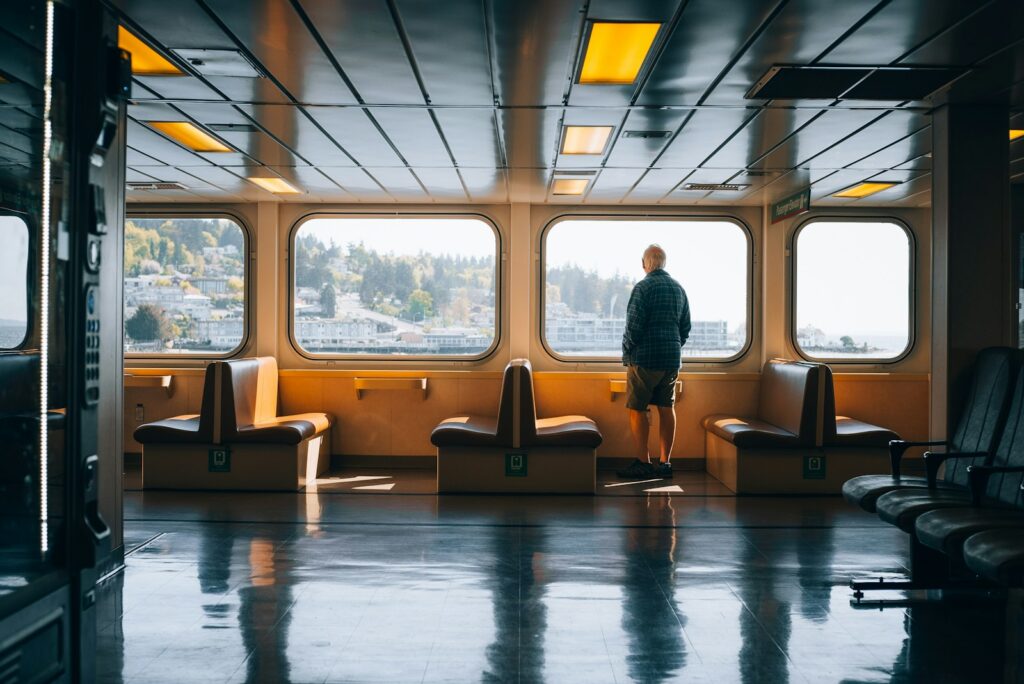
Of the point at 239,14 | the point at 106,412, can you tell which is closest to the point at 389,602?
the point at 106,412

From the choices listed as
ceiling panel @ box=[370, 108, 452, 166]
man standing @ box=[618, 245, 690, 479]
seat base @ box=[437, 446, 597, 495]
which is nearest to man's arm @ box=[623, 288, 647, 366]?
man standing @ box=[618, 245, 690, 479]

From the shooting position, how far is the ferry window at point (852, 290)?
8789 mm

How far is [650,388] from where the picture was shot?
7465 mm

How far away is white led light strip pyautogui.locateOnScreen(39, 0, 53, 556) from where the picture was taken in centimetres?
211

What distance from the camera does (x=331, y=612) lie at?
12.5 feet

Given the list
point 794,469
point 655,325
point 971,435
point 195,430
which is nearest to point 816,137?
point 971,435

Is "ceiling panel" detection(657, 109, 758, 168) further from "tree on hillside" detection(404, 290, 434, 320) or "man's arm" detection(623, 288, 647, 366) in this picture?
"tree on hillside" detection(404, 290, 434, 320)

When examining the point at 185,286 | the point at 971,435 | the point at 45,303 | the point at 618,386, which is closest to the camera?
the point at 45,303

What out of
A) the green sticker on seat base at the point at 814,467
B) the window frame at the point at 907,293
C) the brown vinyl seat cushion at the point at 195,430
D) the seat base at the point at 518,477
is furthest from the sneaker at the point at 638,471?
the brown vinyl seat cushion at the point at 195,430

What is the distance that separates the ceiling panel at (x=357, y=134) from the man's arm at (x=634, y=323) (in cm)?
244

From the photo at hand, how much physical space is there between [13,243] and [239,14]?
170 cm

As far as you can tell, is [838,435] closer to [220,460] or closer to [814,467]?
[814,467]

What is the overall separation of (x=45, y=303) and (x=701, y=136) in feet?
14.5

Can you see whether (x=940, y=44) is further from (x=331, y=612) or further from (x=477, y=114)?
(x=331, y=612)
